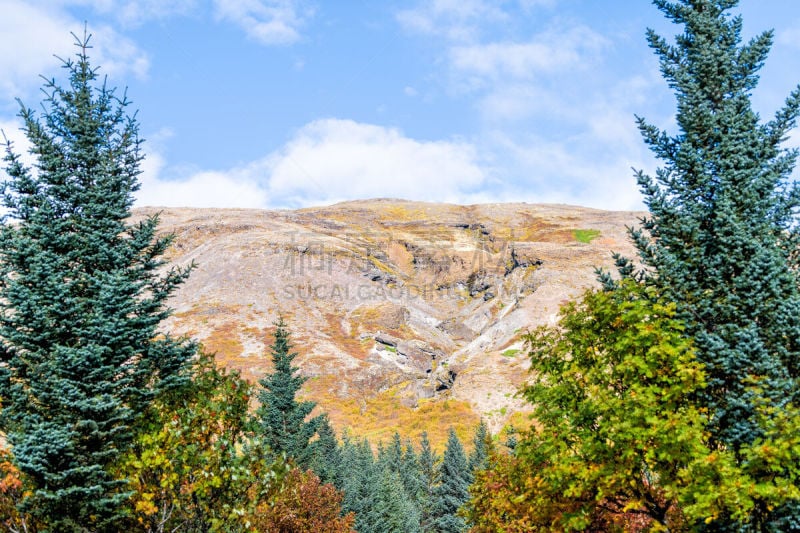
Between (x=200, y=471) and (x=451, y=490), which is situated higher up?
(x=200, y=471)

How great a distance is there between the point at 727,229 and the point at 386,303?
11105 centimetres

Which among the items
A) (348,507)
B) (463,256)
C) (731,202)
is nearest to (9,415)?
(731,202)

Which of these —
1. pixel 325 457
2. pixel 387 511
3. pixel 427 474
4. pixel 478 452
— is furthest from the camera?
pixel 427 474

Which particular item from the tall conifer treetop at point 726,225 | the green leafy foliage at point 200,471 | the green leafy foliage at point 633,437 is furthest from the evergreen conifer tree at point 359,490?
the tall conifer treetop at point 726,225

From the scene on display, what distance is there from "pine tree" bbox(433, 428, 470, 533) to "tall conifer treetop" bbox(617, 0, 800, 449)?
43.3 meters

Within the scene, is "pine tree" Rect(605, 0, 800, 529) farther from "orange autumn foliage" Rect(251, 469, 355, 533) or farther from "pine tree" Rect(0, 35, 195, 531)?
"orange autumn foliage" Rect(251, 469, 355, 533)

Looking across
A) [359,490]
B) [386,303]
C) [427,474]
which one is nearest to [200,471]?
[359,490]

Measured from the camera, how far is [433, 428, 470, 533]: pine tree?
164 ft

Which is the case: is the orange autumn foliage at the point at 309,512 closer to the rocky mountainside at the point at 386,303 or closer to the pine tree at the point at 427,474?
the rocky mountainside at the point at 386,303

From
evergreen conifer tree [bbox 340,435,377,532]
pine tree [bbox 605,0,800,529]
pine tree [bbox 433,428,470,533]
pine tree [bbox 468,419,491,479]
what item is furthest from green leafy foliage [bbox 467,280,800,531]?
pine tree [bbox 433,428,470,533]

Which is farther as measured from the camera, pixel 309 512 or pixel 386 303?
pixel 386 303

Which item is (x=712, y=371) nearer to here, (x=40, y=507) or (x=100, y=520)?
(x=100, y=520)

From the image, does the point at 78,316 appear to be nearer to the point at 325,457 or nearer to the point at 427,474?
the point at 325,457

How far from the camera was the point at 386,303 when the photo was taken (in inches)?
4751
